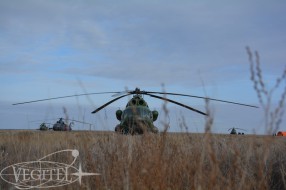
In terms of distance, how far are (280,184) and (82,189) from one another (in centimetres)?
338

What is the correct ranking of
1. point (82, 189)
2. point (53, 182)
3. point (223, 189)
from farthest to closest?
point (53, 182), point (82, 189), point (223, 189)

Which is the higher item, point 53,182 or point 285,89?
point 285,89

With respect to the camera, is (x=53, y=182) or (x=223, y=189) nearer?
(x=223, y=189)

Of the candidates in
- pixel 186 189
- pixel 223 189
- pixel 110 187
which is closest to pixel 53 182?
pixel 110 187

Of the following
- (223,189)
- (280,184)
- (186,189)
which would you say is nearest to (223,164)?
(280,184)

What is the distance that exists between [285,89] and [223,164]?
4008 millimetres

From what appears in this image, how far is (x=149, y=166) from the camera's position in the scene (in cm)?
346

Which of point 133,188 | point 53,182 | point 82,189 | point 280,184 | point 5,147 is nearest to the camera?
point 133,188

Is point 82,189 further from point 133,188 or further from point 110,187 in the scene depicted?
point 133,188

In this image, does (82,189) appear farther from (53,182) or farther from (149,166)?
(149,166)

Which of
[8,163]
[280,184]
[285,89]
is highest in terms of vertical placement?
[285,89]

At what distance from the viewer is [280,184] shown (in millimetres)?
5840

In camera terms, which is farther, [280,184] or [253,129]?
[280,184]

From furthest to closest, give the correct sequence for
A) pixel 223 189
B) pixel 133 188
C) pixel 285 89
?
1. pixel 223 189
2. pixel 133 188
3. pixel 285 89
